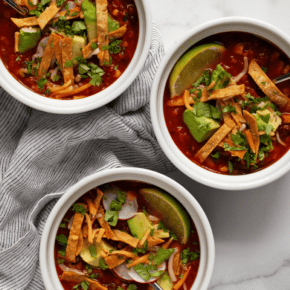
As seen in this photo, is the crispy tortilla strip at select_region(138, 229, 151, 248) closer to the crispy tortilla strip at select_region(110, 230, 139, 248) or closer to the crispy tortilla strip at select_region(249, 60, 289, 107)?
the crispy tortilla strip at select_region(110, 230, 139, 248)

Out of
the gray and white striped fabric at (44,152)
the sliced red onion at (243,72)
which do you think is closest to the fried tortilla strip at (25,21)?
the gray and white striped fabric at (44,152)

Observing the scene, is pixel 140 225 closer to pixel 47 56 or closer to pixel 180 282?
pixel 180 282

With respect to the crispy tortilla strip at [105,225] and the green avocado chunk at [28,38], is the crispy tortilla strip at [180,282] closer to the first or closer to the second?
the crispy tortilla strip at [105,225]

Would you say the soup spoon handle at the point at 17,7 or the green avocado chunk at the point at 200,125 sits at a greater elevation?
the soup spoon handle at the point at 17,7

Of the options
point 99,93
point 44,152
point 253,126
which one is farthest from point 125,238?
point 253,126

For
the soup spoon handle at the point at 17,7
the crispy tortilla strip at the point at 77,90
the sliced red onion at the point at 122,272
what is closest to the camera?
the soup spoon handle at the point at 17,7

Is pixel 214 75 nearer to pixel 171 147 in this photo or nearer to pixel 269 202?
pixel 171 147
